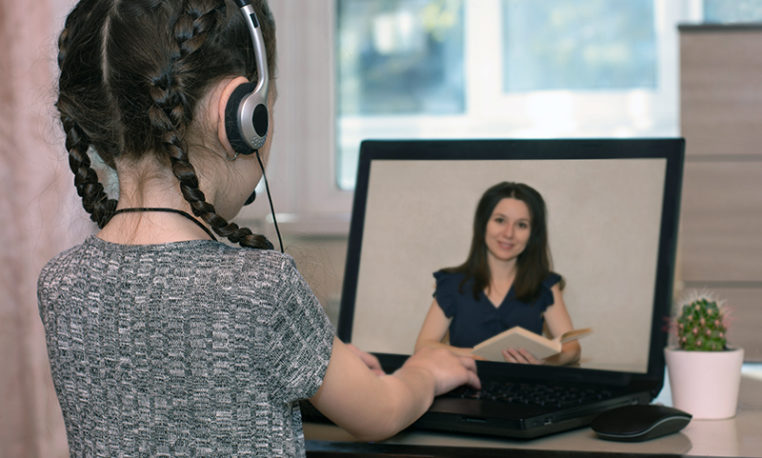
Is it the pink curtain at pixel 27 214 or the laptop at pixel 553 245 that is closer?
the laptop at pixel 553 245

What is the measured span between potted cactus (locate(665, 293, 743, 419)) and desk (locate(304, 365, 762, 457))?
4 centimetres

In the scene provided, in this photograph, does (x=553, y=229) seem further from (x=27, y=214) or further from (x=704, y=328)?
(x=27, y=214)

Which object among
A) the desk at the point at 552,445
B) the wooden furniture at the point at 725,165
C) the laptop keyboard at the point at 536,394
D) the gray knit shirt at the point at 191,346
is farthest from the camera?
Answer: the wooden furniture at the point at 725,165

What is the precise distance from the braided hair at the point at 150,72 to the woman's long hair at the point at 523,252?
0.46 meters

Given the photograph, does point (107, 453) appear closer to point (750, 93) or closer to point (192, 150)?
point (192, 150)

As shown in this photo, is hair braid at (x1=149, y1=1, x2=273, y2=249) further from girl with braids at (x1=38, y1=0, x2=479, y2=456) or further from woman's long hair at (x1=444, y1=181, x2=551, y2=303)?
woman's long hair at (x1=444, y1=181, x2=551, y2=303)

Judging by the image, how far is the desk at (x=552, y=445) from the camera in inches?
32.1

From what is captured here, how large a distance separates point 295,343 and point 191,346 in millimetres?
86

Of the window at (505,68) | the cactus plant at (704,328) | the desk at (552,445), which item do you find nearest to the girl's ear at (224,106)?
the desk at (552,445)

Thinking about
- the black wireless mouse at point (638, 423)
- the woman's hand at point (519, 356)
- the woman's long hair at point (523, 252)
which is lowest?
Result: the black wireless mouse at point (638, 423)

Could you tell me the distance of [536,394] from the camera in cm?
96

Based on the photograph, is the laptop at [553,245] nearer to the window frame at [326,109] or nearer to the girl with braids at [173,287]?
the girl with braids at [173,287]

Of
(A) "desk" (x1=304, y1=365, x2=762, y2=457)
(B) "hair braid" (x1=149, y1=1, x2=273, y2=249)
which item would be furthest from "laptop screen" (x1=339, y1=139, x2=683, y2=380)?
(B) "hair braid" (x1=149, y1=1, x2=273, y2=249)

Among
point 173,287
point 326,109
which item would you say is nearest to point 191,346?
point 173,287
